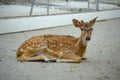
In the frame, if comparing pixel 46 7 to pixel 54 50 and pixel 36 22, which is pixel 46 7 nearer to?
pixel 36 22

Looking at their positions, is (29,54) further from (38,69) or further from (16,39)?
(16,39)

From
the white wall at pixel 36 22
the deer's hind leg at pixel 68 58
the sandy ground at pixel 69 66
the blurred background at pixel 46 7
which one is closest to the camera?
the sandy ground at pixel 69 66

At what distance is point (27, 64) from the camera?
6.27 m

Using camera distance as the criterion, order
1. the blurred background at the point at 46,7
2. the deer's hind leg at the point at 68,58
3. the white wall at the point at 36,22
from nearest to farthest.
Answer: the deer's hind leg at the point at 68,58
the white wall at the point at 36,22
the blurred background at the point at 46,7

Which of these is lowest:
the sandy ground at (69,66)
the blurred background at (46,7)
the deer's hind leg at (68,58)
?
the sandy ground at (69,66)

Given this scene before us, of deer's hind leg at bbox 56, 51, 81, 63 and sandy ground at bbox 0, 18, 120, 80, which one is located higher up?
deer's hind leg at bbox 56, 51, 81, 63

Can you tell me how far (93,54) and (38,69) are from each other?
6.03 feet

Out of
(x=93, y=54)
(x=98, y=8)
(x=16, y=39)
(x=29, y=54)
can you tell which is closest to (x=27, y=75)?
(x=29, y=54)

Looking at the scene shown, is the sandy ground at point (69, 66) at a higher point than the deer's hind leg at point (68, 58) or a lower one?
lower

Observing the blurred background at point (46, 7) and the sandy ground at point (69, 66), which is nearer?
the sandy ground at point (69, 66)

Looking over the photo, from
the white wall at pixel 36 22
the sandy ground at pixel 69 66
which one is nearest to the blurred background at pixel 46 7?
the white wall at pixel 36 22

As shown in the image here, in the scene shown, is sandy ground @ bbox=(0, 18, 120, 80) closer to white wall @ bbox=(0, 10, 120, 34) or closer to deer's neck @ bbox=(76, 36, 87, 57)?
deer's neck @ bbox=(76, 36, 87, 57)

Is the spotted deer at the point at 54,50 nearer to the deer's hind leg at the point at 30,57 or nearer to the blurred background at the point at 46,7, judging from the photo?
the deer's hind leg at the point at 30,57

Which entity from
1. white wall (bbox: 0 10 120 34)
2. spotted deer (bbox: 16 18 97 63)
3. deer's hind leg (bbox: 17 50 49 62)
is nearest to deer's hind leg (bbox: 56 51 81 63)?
spotted deer (bbox: 16 18 97 63)
